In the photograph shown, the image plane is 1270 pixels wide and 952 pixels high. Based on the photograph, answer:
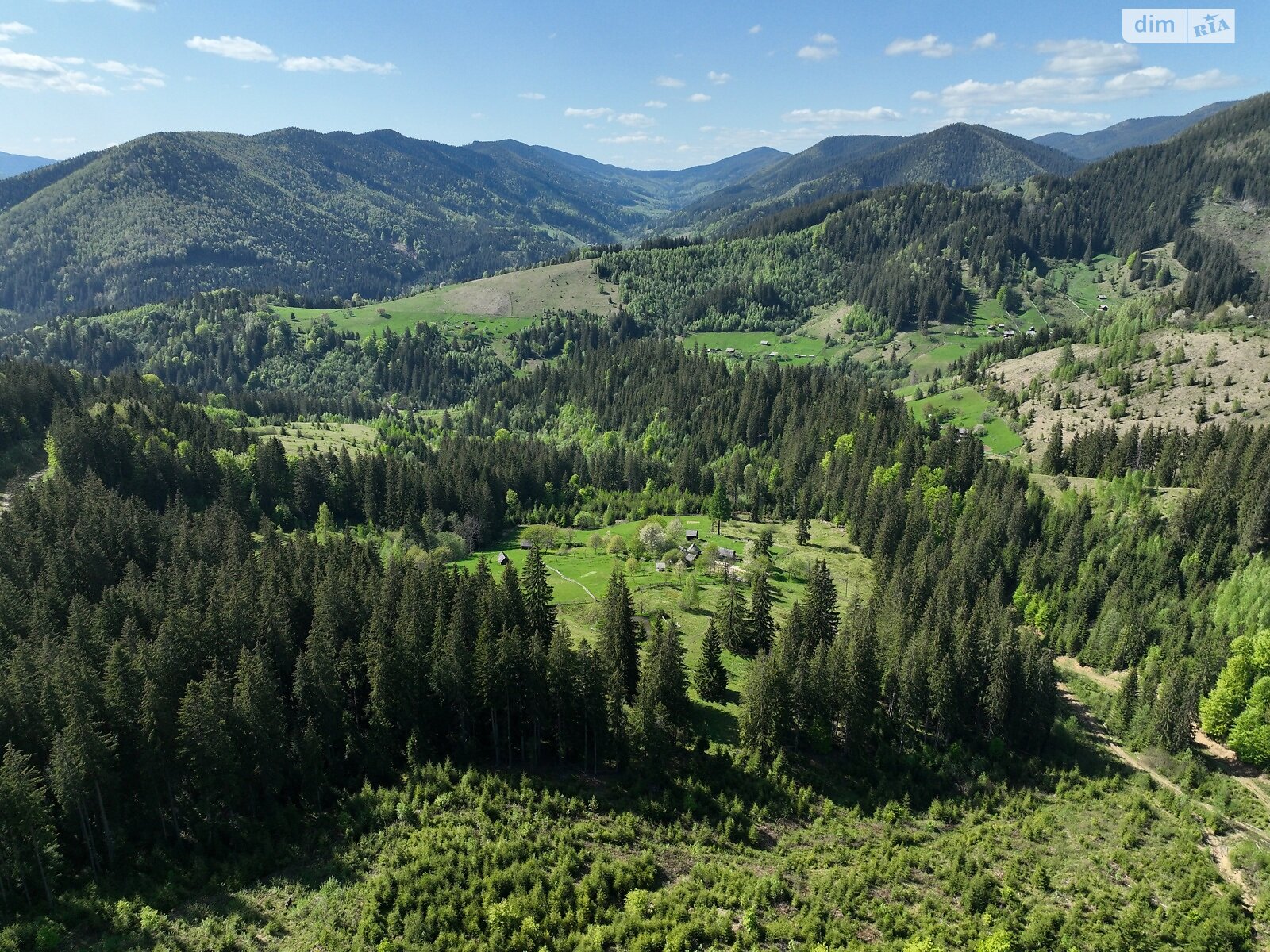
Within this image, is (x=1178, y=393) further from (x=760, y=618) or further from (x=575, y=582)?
(x=575, y=582)

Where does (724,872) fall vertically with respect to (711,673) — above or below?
below

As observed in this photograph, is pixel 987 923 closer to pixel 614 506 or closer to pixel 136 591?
pixel 136 591

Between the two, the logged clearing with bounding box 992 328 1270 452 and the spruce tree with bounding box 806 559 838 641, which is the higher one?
the logged clearing with bounding box 992 328 1270 452

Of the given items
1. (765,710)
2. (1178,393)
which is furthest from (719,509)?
(1178,393)

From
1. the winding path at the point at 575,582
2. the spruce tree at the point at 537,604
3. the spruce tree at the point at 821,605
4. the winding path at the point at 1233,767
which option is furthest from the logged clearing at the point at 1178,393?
the spruce tree at the point at 537,604

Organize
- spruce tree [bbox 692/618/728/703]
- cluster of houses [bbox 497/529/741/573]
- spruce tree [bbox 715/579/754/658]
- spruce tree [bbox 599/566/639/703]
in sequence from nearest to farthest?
spruce tree [bbox 599/566/639/703]
spruce tree [bbox 692/618/728/703]
spruce tree [bbox 715/579/754/658]
cluster of houses [bbox 497/529/741/573]

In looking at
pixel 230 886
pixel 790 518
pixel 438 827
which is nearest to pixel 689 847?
pixel 438 827

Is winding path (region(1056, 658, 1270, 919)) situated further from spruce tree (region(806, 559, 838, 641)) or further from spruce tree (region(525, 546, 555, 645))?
spruce tree (region(525, 546, 555, 645))

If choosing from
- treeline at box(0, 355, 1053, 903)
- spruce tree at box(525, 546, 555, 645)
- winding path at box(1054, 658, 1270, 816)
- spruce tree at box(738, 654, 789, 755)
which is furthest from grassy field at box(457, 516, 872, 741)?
winding path at box(1054, 658, 1270, 816)
